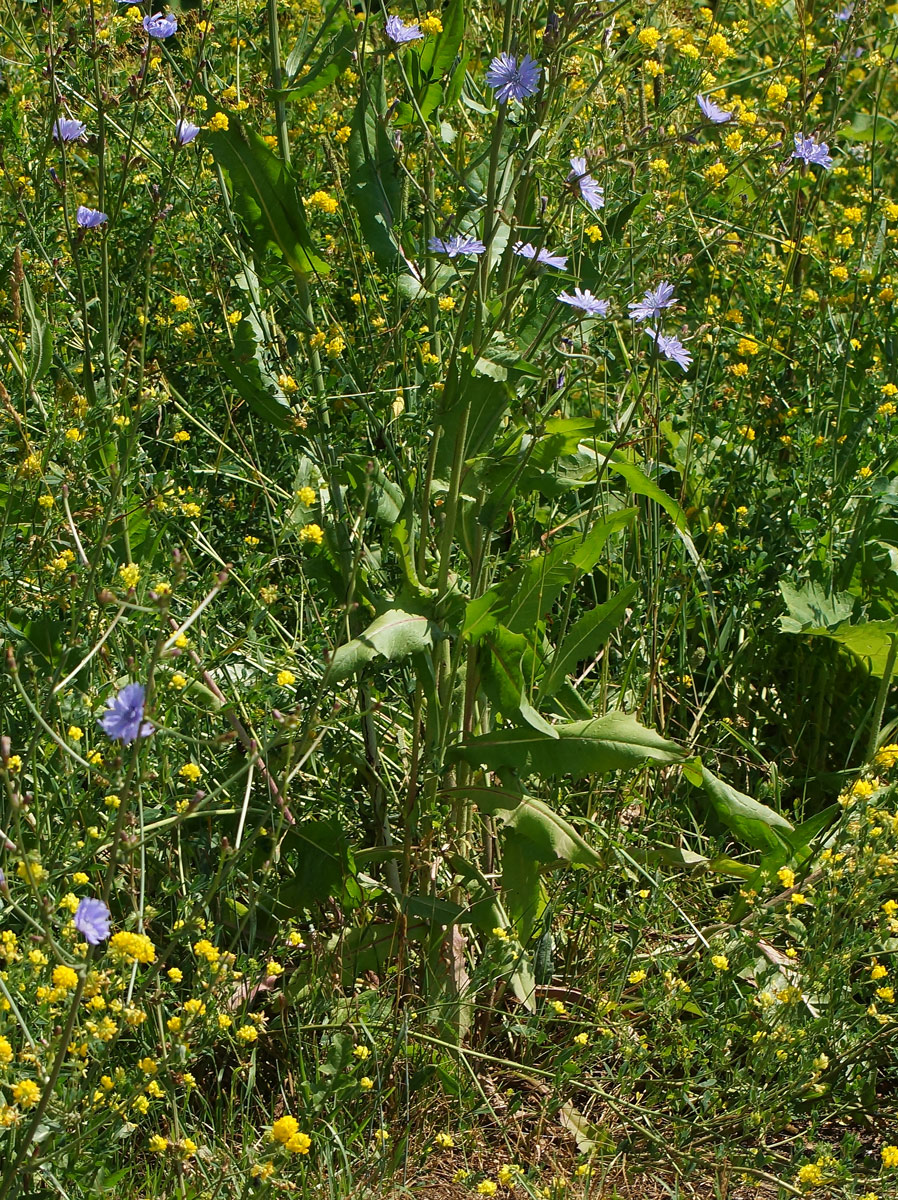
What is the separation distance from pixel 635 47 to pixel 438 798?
1.69 meters

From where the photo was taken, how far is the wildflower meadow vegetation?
179cm

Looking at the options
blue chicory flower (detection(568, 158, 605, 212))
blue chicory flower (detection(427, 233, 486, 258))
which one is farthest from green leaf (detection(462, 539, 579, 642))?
blue chicory flower (detection(568, 158, 605, 212))

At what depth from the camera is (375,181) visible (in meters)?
2.12

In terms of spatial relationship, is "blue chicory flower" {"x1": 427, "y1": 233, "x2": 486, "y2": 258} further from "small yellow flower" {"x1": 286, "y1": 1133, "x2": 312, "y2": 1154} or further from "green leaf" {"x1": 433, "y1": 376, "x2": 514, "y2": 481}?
"small yellow flower" {"x1": 286, "y1": 1133, "x2": 312, "y2": 1154}

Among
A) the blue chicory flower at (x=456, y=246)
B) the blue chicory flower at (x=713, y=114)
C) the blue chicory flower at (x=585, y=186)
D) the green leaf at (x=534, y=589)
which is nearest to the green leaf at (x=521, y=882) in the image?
the green leaf at (x=534, y=589)

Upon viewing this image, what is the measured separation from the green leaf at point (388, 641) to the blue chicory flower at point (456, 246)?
0.56 m

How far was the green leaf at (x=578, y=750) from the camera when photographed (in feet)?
6.39

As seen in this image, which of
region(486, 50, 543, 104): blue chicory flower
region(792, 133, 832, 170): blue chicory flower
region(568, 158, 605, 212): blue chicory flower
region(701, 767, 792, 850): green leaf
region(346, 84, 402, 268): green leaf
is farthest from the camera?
region(792, 133, 832, 170): blue chicory flower

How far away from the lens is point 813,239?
3.33m

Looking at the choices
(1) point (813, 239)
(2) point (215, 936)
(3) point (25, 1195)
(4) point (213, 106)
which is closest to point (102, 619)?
(2) point (215, 936)

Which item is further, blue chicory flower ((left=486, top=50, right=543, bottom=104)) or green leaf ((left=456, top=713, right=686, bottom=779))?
green leaf ((left=456, top=713, right=686, bottom=779))

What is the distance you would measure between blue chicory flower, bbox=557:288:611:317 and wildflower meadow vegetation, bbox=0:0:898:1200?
0.01m

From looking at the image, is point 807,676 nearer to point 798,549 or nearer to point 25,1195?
point 798,549

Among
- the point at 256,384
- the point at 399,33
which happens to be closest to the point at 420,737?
the point at 256,384
